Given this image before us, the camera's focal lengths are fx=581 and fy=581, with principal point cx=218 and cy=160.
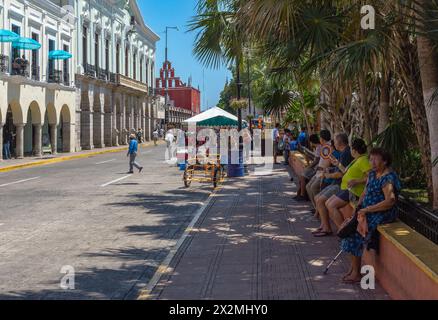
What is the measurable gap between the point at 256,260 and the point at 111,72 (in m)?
45.6

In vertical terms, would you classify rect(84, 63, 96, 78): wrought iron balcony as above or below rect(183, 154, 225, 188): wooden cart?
above

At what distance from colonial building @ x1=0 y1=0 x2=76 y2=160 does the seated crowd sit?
75.9ft

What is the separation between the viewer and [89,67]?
4475 centimetres

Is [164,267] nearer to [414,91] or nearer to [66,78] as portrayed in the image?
[414,91]

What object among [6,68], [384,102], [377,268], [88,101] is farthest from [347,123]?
[88,101]

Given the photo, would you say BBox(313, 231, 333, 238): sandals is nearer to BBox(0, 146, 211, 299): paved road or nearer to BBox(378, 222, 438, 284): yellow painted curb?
BBox(0, 146, 211, 299): paved road

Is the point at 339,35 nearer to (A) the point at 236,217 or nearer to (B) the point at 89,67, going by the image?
(A) the point at 236,217

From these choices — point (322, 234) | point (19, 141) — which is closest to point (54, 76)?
point (19, 141)

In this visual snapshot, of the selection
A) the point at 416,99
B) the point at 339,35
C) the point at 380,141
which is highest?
the point at 339,35

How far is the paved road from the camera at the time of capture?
263 inches

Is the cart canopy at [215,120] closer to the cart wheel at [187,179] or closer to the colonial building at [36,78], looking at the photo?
the cart wheel at [187,179]

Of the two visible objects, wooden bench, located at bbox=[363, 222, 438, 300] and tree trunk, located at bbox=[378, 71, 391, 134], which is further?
tree trunk, located at bbox=[378, 71, 391, 134]

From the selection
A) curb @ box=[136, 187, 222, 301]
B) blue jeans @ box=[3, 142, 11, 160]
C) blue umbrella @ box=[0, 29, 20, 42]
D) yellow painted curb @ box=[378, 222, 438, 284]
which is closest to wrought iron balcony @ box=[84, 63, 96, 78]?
blue jeans @ box=[3, 142, 11, 160]
